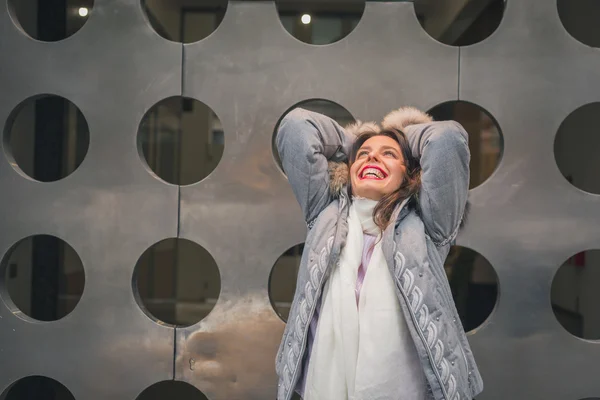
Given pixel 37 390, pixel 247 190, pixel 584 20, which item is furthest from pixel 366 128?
pixel 37 390

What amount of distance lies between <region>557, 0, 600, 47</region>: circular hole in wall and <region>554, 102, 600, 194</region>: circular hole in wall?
1.13 ft

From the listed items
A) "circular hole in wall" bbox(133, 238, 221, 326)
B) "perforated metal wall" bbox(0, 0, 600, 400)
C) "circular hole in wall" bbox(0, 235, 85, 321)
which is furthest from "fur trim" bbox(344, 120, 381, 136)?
"circular hole in wall" bbox(133, 238, 221, 326)

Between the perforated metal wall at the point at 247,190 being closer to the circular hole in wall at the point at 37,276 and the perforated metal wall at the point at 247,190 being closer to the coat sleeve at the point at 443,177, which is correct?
the coat sleeve at the point at 443,177

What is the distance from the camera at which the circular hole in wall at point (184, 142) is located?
479 centimetres

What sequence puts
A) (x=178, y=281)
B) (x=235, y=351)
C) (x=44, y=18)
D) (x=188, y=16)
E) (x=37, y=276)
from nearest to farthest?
(x=235, y=351)
(x=44, y=18)
(x=37, y=276)
(x=188, y=16)
(x=178, y=281)

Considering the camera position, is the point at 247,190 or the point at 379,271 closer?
the point at 379,271

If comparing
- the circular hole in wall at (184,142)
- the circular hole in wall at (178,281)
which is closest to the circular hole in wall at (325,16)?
the circular hole in wall at (184,142)

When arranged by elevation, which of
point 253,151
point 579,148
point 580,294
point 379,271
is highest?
point 579,148

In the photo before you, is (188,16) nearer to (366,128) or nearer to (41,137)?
(41,137)

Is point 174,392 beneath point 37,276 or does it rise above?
beneath

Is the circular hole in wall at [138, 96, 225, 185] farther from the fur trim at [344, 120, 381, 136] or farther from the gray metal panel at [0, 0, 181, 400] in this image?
the fur trim at [344, 120, 381, 136]

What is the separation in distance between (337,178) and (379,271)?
1.03 feet

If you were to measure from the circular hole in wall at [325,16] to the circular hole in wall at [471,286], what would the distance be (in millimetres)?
1477

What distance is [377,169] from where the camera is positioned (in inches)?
72.1
